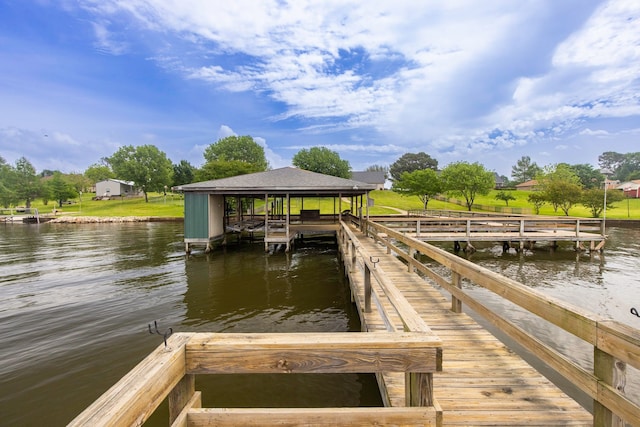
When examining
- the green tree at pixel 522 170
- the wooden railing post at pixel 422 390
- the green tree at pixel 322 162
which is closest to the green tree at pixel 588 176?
the green tree at pixel 522 170

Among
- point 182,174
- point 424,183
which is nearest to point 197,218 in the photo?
point 424,183

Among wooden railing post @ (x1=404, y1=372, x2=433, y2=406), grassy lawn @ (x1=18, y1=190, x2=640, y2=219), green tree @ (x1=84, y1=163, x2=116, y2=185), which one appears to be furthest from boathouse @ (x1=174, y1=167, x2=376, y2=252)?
green tree @ (x1=84, y1=163, x2=116, y2=185)

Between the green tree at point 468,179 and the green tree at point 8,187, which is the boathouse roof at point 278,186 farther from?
the green tree at point 8,187

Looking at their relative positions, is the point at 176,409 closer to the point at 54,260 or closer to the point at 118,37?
the point at 54,260

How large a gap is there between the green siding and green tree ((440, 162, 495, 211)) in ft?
109

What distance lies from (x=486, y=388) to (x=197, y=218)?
51.2 feet

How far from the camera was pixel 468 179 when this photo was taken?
39562 mm

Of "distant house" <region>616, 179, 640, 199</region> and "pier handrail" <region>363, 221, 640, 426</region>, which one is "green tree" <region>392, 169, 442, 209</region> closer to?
"pier handrail" <region>363, 221, 640, 426</region>

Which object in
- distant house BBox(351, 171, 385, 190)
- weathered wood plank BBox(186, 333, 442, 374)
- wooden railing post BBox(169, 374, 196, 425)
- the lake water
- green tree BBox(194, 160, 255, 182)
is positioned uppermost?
distant house BBox(351, 171, 385, 190)

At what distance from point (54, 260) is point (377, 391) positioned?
16.5 m

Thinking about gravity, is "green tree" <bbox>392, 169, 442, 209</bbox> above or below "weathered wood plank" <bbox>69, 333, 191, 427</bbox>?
above

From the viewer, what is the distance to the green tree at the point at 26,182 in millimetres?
52375

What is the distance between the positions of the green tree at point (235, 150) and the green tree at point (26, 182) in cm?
3060

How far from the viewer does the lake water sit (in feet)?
14.6
